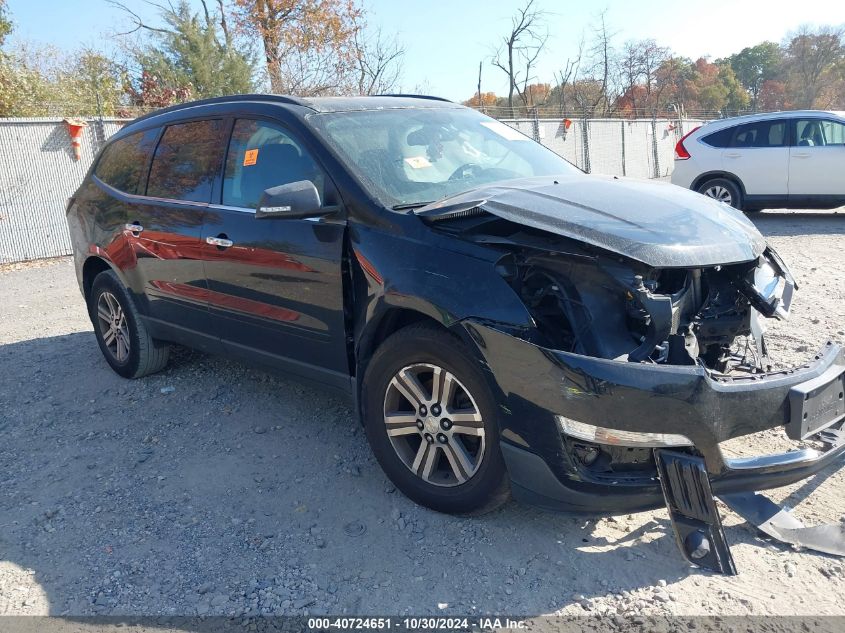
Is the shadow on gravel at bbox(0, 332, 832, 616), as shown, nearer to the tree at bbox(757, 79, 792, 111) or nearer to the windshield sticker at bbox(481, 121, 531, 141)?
the windshield sticker at bbox(481, 121, 531, 141)

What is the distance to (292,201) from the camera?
3244 millimetres

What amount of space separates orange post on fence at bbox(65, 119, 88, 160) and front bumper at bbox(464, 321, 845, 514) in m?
10.9

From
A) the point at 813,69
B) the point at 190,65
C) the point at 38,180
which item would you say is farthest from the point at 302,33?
the point at 813,69

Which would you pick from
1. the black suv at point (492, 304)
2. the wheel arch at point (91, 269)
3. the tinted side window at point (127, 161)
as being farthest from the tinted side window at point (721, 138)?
the wheel arch at point (91, 269)

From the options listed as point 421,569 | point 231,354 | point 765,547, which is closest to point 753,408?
point 765,547

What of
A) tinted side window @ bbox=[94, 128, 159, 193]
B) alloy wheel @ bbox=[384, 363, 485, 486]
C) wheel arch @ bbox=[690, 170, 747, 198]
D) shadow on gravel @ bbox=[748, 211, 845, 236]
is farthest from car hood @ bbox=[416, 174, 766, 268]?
wheel arch @ bbox=[690, 170, 747, 198]

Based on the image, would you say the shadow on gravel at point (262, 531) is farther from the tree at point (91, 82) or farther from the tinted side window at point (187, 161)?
the tree at point (91, 82)

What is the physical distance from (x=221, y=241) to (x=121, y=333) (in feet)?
5.82

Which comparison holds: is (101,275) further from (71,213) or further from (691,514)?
(691,514)

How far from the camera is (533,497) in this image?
108 inches

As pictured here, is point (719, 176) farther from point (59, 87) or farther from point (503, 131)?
point (59, 87)

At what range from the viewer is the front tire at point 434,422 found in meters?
2.86

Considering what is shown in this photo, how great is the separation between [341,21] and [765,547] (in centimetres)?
2743

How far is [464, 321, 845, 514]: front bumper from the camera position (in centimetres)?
248
